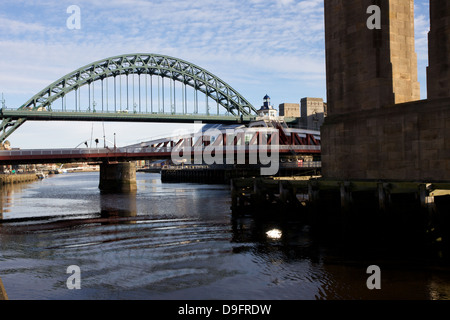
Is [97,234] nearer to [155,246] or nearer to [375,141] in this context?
[155,246]

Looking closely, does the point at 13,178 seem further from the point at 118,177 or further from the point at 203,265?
the point at 203,265

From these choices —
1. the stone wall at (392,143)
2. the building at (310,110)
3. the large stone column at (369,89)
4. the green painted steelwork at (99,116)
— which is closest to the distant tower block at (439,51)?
the stone wall at (392,143)

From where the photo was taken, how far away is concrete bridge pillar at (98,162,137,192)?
278 feet

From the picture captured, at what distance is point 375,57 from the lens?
31016mm

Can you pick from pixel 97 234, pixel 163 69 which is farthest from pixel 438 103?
pixel 163 69

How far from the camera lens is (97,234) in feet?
99.3

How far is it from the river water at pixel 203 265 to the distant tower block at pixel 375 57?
1040 centimetres

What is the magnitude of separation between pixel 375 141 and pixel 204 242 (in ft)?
43.8

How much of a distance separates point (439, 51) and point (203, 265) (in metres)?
19.0

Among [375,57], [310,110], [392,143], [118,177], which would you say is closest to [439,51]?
[375,57]

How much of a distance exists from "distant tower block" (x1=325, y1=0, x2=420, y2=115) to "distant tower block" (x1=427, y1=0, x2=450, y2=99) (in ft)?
12.9
